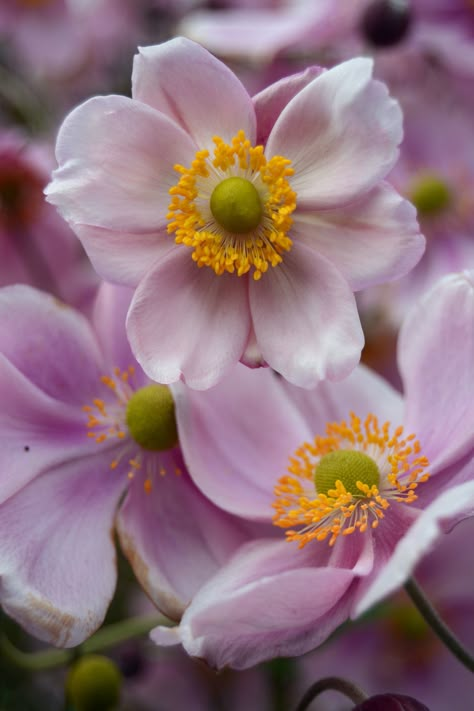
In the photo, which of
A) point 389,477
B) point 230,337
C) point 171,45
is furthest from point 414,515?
point 171,45

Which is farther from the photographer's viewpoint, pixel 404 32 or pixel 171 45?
pixel 404 32

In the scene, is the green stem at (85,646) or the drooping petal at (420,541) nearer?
the drooping petal at (420,541)

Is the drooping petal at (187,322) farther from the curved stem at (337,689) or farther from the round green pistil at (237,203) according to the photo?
the curved stem at (337,689)

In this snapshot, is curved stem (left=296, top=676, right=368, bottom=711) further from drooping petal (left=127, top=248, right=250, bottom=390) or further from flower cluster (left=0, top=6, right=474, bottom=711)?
drooping petal (left=127, top=248, right=250, bottom=390)

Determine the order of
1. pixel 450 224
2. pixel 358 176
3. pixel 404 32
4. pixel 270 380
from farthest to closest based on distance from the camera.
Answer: pixel 450 224
pixel 404 32
pixel 270 380
pixel 358 176

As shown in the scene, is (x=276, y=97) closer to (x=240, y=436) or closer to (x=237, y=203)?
(x=237, y=203)

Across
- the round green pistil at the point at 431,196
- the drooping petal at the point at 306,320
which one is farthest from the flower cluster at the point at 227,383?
the round green pistil at the point at 431,196

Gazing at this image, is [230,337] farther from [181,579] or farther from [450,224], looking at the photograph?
[450,224]
